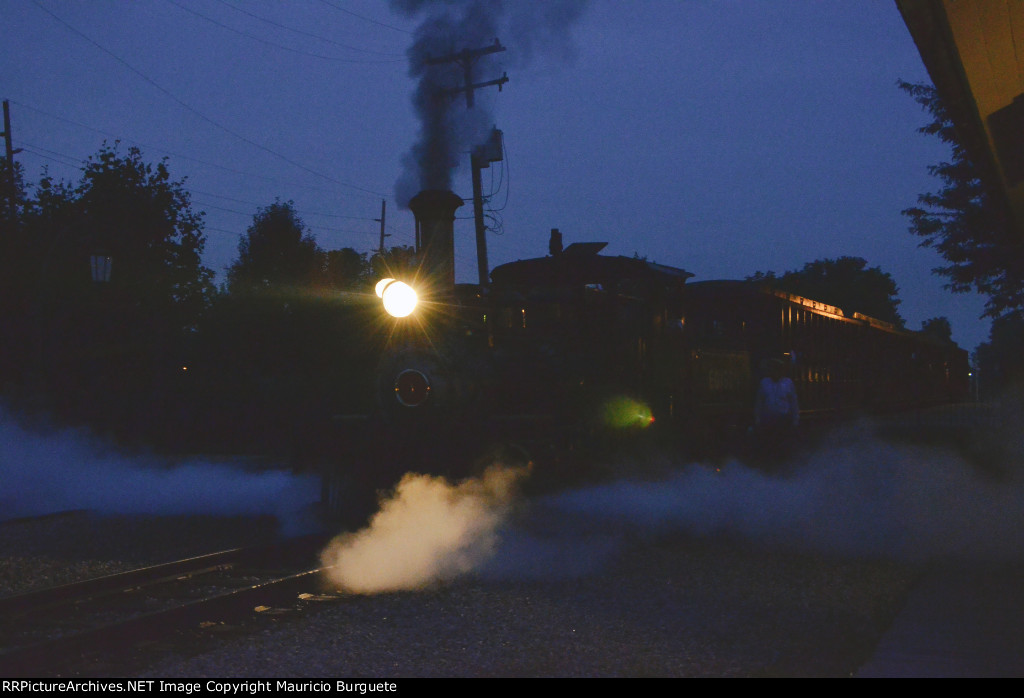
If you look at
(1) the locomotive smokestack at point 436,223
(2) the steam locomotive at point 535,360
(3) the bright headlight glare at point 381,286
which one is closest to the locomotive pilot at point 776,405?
(2) the steam locomotive at point 535,360

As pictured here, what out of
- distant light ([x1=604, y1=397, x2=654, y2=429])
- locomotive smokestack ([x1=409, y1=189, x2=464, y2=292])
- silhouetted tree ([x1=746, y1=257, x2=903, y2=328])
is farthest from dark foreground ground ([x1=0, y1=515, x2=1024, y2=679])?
silhouetted tree ([x1=746, y1=257, x2=903, y2=328])

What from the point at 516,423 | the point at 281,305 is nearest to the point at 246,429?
the point at 281,305

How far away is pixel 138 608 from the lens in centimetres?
557

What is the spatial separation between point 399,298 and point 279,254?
77.9 feet

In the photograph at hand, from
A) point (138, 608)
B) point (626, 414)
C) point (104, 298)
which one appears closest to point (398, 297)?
point (626, 414)

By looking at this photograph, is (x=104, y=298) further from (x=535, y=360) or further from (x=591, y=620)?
(x=591, y=620)

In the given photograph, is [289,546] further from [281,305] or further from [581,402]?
[281,305]

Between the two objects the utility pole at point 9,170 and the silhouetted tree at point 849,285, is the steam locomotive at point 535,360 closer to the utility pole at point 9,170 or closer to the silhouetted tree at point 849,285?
the utility pole at point 9,170

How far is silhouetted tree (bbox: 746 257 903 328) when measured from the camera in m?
79.7

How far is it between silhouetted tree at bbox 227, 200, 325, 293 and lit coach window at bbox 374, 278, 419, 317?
72.0 ft

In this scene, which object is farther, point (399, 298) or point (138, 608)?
point (399, 298)

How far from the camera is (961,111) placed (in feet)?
22.0
